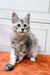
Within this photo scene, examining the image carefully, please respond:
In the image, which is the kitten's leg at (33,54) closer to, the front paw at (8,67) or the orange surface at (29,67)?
the orange surface at (29,67)

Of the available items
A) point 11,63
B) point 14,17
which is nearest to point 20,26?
point 14,17

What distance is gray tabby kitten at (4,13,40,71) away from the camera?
4.12 ft

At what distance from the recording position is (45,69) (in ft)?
4.14

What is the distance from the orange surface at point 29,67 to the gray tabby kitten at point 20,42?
0.05 metres

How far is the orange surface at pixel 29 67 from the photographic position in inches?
46.5

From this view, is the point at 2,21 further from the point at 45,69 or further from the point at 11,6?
the point at 45,69

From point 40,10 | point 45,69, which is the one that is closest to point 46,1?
point 40,10

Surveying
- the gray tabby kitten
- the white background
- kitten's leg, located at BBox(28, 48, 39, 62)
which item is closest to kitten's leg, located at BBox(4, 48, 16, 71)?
the gray tabby kitten

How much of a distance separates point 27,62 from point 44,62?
0.61 ft

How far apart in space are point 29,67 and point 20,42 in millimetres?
265

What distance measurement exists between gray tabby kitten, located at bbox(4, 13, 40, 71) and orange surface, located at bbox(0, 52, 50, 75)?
0.05 m

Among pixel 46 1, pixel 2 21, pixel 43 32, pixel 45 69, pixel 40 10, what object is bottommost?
pixel 45 69

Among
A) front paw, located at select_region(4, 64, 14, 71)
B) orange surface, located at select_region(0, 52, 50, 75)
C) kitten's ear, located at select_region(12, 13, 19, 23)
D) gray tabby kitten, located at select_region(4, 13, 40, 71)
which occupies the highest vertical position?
kitten's ear, located at select_region(12, 13, 19, 23)

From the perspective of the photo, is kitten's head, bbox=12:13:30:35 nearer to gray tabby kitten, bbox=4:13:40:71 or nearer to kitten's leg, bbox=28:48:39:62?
gray tabby kitten, bbox=4:13:40:71
